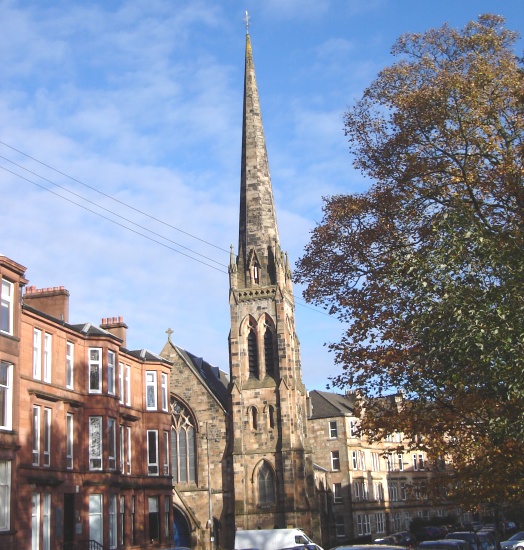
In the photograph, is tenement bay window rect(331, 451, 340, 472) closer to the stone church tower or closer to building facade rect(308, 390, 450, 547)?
building facade rect(308, 390, 450, 547)

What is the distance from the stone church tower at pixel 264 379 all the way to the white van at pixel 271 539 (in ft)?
28.6

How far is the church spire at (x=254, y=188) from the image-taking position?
59438 millimetres

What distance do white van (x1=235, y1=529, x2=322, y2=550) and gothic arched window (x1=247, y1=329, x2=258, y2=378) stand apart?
15.2 m

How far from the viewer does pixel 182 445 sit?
56.7 metres

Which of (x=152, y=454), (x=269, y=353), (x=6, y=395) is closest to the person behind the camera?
(x=6, y=395)

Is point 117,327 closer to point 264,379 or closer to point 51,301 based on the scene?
point 51,301

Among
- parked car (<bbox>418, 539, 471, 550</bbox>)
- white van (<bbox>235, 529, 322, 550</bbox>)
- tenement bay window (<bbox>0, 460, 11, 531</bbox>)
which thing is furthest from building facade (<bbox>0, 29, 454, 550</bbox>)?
white van (<bbox>235, 529, 322, 550</bbox>)

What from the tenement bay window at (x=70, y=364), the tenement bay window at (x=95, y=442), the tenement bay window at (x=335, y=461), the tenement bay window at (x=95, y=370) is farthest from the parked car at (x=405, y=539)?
the tenement bay window at (x=70, y=364)

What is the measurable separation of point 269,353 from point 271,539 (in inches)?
654

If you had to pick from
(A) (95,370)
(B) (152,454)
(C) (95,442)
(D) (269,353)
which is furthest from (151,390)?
(D) (269,353)

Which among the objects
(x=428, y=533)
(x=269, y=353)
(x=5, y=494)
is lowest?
(x=428, y=533)

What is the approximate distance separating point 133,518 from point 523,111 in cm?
2512

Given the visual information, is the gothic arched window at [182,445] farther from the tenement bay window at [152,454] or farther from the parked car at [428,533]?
the parked car at [428,533]

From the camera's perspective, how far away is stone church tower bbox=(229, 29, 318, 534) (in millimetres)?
52156
